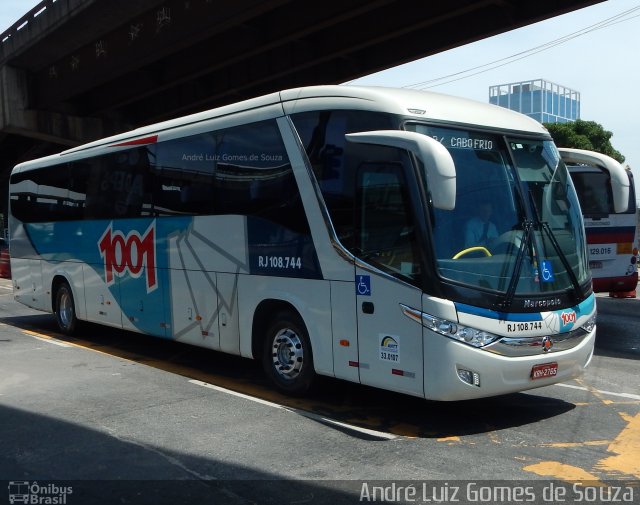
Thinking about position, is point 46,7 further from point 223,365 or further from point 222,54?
point 223,365

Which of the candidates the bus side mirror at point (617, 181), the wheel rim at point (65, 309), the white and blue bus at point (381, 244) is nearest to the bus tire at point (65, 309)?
the wheel rim at point (65, 309)

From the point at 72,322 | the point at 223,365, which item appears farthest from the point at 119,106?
the point at 223,365

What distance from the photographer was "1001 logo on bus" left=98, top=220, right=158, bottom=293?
1065 centimetres

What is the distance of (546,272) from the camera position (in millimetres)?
6773

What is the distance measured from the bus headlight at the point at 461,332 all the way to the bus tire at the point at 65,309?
29.4 ft

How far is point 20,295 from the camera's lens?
15344 millimetres

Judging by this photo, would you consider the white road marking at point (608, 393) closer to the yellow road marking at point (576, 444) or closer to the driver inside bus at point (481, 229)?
the yellow road marking at point (576, 444)

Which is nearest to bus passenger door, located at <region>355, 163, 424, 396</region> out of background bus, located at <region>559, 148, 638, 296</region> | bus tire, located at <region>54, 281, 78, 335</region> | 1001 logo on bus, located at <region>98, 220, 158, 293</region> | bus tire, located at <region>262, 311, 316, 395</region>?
bus tire, located at <region>262, 311, 316, 395</region>

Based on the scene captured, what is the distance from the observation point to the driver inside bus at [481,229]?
6.50 m

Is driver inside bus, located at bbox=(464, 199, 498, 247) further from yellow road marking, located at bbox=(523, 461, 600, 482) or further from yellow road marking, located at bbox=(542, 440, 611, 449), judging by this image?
yellow road marking, located at bbox=(523, 461, 600, 482)

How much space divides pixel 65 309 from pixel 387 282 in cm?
897

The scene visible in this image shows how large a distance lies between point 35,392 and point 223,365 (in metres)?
2.78

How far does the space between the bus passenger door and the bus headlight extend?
7.1 inches

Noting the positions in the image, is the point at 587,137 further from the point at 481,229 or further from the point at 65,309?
the point at 481,229
